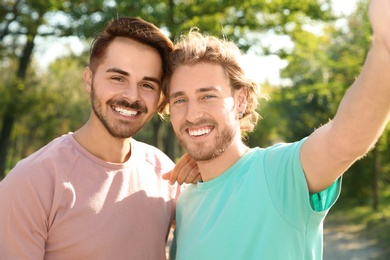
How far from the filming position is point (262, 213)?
2514 millimetres

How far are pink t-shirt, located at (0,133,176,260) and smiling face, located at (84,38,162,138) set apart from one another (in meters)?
0.24

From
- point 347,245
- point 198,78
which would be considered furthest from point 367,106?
point 347,245

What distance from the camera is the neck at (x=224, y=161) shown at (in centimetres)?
292

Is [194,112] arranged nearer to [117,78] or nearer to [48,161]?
[117,78]

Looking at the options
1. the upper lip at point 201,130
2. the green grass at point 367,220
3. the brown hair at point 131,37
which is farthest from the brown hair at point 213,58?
the green grass at point 367,220

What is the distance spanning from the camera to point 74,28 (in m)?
15.4

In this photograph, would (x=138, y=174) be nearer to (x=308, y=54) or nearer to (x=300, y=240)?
(x=300, y=240)

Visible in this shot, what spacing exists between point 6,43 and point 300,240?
20.6 meters

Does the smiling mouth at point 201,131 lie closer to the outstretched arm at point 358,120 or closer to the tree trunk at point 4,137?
the outstretched arm at point 358,120

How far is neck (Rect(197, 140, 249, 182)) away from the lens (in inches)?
115

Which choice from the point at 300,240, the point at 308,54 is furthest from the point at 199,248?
the point at 308,54

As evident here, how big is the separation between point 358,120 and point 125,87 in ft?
5.44

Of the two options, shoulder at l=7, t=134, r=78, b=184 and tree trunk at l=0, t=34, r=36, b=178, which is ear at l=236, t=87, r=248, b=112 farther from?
tree trunk at l=0, t=34, r=36, b=178

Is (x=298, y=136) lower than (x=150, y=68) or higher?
higher
